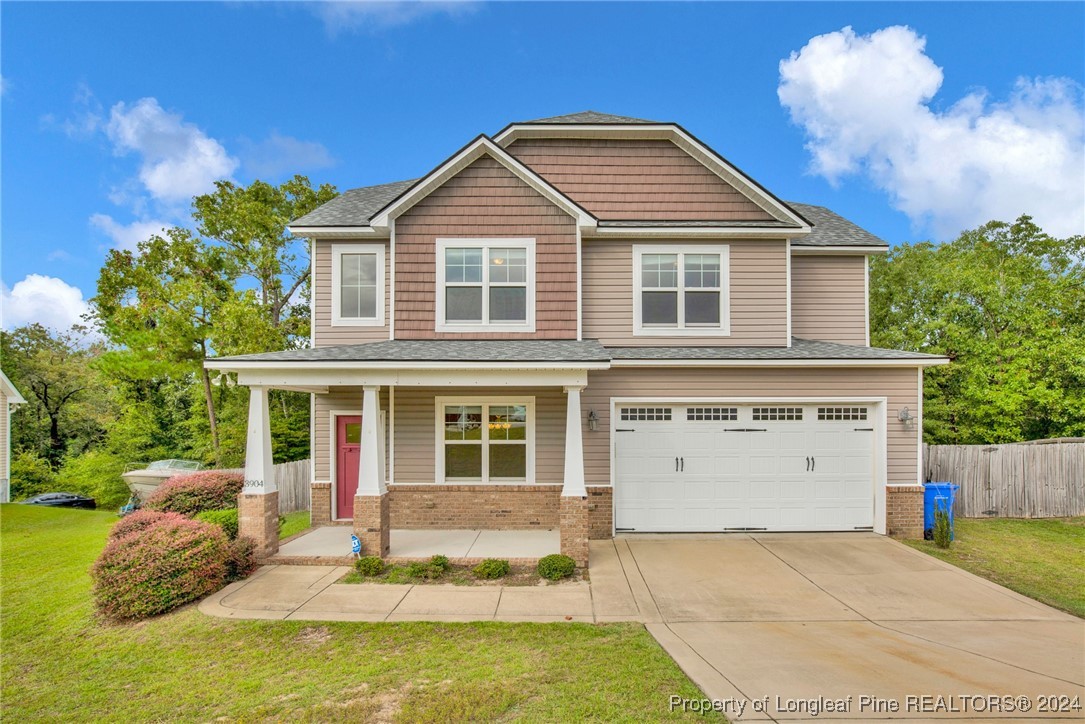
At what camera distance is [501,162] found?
9.71 metres

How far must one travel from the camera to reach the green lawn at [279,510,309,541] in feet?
34.0

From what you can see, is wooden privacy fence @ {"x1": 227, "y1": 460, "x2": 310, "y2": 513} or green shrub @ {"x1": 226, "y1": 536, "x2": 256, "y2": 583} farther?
wooden privacy fence @ {"x1": 227, "y1": 460, "x2": 310, "y2": 513}

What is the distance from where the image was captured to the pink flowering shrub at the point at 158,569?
6016mm

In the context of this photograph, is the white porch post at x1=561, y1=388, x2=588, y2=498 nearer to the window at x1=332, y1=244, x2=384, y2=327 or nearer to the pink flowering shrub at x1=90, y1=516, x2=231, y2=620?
the window at x1=332, y1=244, x2=384, y2=327

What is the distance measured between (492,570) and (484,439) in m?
2.94

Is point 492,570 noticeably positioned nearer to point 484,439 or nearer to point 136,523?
point 484,439

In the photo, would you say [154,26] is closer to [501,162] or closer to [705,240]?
[501,162]

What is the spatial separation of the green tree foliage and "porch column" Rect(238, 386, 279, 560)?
59.6ft

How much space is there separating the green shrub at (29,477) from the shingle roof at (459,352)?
26235mm

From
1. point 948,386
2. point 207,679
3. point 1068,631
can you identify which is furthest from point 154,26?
point 948,386

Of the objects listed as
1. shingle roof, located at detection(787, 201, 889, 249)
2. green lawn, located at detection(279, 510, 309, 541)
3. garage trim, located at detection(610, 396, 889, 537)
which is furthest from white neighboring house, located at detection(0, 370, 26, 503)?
shingle roof, located at detection(787, 201, 889, 249)

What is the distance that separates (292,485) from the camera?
13.7m

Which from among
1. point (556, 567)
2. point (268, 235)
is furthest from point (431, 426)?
point (268, 235)

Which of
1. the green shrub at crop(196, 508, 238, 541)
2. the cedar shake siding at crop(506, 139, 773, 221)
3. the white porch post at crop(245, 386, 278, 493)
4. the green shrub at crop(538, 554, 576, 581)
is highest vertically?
the cedar shake siding at crop(506, 139, 773, 221)
